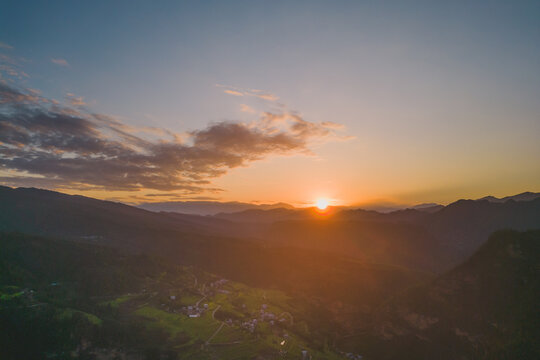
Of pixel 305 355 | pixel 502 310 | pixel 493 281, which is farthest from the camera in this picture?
pixel 305 355

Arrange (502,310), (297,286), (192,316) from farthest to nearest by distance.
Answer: (297,286), (192,316), (502,310)

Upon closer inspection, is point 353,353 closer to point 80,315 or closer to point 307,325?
point 307,325

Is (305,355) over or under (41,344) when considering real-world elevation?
under

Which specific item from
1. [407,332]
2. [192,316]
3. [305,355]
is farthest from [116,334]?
[407,332]

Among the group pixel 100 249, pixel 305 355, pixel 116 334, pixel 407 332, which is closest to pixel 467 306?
pixel 407 332

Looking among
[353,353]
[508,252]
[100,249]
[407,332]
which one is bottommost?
[353,353]

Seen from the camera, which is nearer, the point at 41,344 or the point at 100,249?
the point at 41,344
